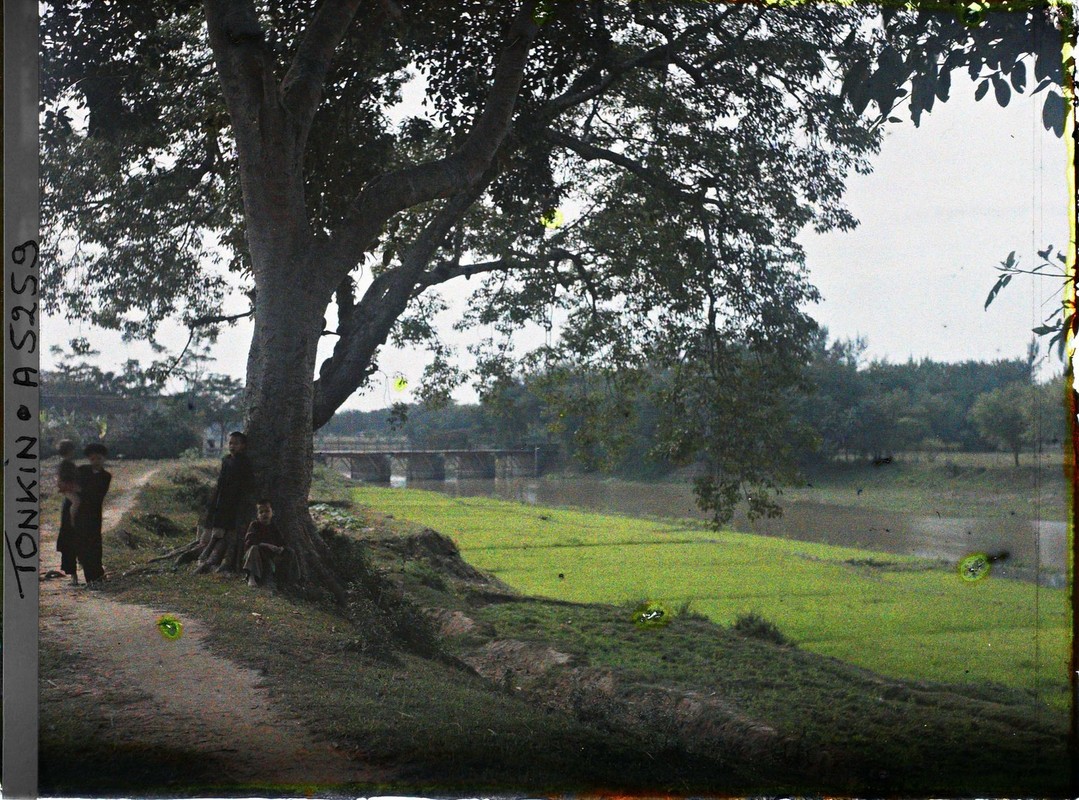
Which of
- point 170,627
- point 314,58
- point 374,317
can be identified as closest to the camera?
point 170,627

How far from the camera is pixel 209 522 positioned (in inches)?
155

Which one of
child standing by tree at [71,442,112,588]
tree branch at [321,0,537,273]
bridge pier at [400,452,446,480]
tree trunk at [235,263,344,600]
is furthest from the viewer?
bridge pier at [400,452,446,480]

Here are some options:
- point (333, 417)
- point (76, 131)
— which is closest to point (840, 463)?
point (333, 417)

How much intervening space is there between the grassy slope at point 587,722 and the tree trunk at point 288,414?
205 mm

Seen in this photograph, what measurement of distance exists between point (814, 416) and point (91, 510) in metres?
3.13

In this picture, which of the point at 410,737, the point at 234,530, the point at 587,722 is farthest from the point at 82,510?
the point at 587,722

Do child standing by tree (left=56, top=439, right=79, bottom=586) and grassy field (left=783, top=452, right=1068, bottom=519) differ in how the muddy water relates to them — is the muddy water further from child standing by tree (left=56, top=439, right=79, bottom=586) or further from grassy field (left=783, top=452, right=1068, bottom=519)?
child standing by tree (left=56, top=439, right=79, bottom=586)

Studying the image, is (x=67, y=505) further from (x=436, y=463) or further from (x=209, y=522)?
(x=436, y=463)

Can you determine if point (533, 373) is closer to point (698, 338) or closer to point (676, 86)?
point (698, 338)

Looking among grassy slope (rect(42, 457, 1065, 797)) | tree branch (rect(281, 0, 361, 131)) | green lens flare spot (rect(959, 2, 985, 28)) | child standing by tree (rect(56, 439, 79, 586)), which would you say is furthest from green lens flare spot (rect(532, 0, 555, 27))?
child standing by tree (rect(56, 439, 79, 586))

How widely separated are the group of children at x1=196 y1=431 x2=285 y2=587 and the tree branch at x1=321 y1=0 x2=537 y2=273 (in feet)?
3.47

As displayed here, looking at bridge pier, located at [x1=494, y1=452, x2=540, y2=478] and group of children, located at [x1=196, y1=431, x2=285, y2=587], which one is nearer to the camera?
group of children, located at [x1=196, y1=431, x2=285, y2=587]

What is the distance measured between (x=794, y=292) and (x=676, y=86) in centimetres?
105

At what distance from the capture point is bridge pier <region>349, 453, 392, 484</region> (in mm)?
4215
